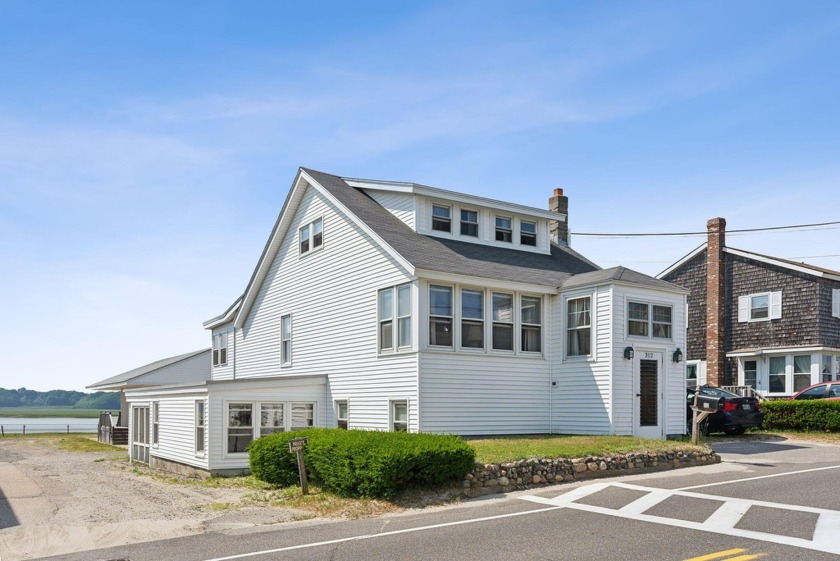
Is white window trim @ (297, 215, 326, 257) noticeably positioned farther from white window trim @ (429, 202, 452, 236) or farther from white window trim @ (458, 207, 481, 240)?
white window trim @ (458, 207, 481, 240)

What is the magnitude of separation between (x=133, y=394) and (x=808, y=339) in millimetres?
27161

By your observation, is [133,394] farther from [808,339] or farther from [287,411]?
[808,339]

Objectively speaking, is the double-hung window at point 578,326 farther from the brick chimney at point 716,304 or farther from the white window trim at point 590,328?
the brick chimney at point 716,304

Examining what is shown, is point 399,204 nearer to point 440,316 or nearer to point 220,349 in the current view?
point 440,316

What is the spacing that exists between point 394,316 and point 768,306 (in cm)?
2082

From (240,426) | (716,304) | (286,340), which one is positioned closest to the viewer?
(240,426)

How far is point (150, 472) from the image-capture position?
79.3 feet

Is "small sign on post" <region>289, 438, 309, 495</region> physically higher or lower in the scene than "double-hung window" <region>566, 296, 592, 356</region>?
lower

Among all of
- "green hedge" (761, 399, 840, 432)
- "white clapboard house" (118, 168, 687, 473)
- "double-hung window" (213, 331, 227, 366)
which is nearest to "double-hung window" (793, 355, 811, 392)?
"green hedge" (761, 399, 840, 432)

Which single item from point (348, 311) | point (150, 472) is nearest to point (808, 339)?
point (348, 311)

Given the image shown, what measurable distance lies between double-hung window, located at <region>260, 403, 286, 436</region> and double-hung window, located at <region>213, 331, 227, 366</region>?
10.8m

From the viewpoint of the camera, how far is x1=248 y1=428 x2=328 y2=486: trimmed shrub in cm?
1689

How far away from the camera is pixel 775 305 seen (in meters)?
33.8

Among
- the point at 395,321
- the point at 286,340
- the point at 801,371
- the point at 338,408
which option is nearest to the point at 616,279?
the point at 395,321
